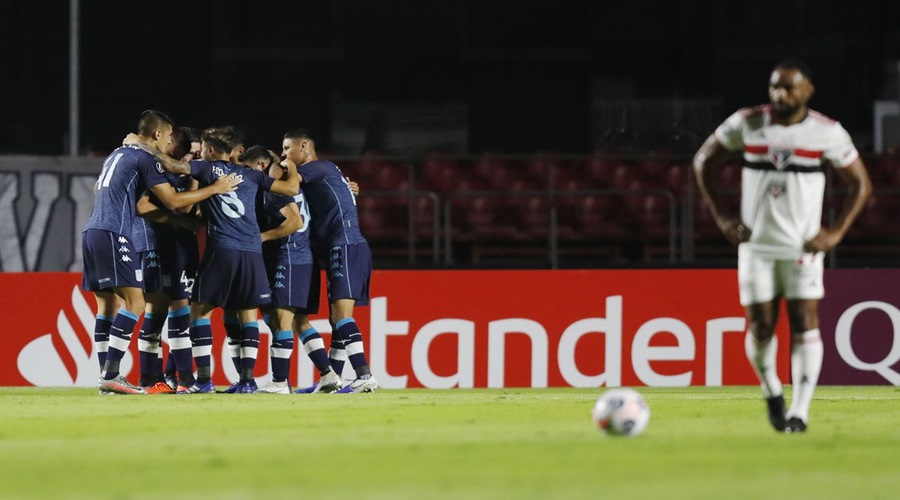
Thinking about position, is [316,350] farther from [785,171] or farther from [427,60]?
[427,60]

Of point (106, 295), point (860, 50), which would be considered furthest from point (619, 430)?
point (860, 50)

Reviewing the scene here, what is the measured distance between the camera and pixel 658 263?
14.2 metres

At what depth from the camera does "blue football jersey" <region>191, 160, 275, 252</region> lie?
1109 centimetres

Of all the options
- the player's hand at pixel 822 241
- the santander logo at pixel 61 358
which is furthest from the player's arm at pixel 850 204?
the santander logo at pixel 61 358

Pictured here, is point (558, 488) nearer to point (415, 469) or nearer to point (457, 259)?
point (415, 469)

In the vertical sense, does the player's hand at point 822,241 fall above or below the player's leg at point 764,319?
above

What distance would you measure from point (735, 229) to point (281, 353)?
4645 mm

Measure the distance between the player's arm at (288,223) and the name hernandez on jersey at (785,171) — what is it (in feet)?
14.3

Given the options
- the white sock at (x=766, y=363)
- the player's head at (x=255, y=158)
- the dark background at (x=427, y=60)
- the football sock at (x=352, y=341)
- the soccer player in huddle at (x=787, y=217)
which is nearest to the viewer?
the soccer player in huddle at (x=787, y=217)

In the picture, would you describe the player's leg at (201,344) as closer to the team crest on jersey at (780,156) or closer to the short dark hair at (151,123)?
the short dark hair at (151,123)

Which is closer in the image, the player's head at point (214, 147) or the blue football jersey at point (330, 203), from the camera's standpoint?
the player's head at point (214, 147)

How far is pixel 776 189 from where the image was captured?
753cm

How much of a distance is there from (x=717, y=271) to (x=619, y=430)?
6.59m

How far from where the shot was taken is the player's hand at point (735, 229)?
7.62 m
